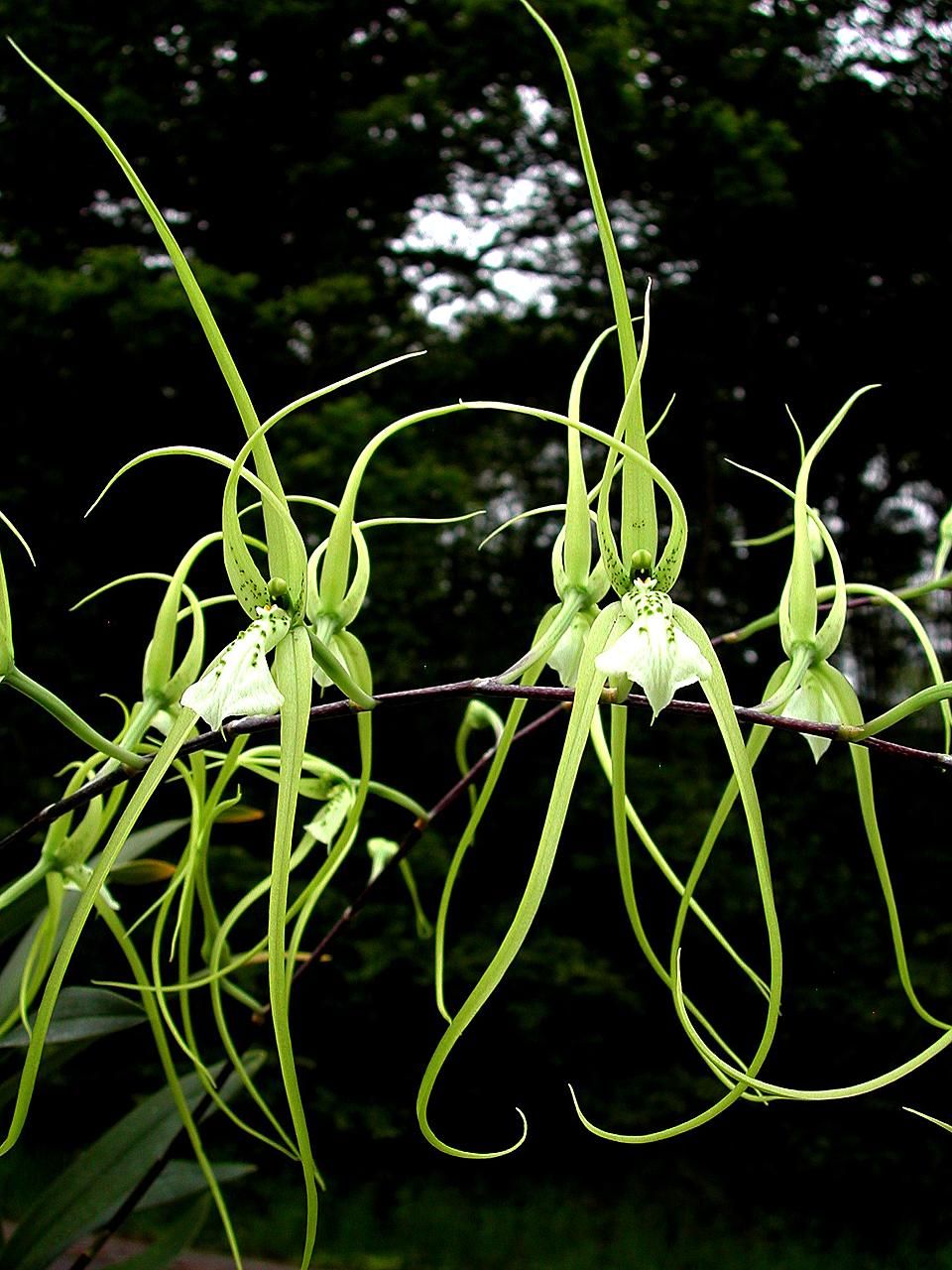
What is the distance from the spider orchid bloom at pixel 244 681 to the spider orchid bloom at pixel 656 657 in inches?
4.3

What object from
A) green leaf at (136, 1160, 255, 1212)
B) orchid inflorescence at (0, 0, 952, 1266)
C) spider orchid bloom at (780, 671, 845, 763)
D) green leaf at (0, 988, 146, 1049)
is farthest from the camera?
green leaf at (136, 1160, 255, 1212)

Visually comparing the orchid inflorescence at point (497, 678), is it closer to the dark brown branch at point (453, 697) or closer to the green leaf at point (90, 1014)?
the dark brown branch at point (453, 697)

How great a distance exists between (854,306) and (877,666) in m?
1.05

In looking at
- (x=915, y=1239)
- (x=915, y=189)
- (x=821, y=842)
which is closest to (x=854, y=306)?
(x=915, y=189)

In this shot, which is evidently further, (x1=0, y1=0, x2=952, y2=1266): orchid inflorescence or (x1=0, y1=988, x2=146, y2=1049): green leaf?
(x1=0, y1=988, x2=146, y2=1049): green leaf

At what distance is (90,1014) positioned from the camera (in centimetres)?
66

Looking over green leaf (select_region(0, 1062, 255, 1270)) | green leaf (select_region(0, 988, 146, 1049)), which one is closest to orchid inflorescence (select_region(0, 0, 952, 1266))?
green leaf (select_region(0, 988, 146, 1049))

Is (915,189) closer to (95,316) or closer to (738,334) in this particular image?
(738,334)

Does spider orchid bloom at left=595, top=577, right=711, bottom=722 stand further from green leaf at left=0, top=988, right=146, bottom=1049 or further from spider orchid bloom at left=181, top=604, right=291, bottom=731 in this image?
green leaf at left=0, top=988, right=146, bottom=1049

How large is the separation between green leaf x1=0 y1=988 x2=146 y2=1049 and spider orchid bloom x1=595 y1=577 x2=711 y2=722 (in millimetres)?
415

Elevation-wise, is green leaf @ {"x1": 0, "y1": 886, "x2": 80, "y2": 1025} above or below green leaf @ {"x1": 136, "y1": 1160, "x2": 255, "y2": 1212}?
above

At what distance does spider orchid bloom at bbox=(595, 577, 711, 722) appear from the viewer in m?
0.36

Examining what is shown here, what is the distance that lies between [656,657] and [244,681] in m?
0.14

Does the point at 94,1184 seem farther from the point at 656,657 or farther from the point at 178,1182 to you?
the point at 656,657
